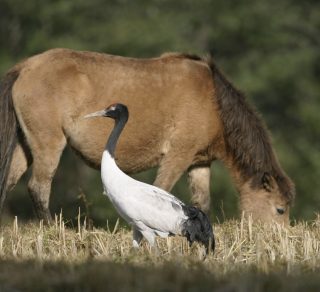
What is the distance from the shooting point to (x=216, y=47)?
32.9m

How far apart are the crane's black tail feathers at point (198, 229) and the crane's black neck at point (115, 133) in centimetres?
97

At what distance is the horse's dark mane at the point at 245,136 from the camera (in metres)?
12.0

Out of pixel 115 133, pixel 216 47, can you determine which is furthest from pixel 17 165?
pixel 216 47

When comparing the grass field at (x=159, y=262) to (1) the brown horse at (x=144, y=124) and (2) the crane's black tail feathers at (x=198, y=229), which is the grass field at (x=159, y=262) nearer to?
(2) the crane's black tail feathers at (x=198, y=229)

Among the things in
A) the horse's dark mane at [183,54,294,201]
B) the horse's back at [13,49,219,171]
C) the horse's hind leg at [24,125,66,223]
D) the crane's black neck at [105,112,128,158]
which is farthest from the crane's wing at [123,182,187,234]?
the horse's dark mane at [183,54,294,201]

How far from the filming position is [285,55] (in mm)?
30719

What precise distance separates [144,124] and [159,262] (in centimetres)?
441

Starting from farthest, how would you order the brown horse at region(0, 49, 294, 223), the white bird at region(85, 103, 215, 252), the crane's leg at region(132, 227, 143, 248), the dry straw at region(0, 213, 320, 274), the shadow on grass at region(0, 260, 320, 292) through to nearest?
the brown horse at region(0, 49, 294, 223) → the crane's leg at region(132, 227, 143, 248) → the white bird at region(85, 103, 215, 252) → the dry straw at region(0, 213, 320, 274) → the shadow on grass at region(0, 260, 320, 292)

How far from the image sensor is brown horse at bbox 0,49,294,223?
11273mm

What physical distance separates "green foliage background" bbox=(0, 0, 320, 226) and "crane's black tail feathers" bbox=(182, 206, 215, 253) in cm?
1577

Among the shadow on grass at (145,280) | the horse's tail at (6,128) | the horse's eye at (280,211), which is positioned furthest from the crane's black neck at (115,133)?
the horse's eye at (280,211)

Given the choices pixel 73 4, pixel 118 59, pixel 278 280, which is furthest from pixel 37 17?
pixel 278 280

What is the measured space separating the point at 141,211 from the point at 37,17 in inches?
842

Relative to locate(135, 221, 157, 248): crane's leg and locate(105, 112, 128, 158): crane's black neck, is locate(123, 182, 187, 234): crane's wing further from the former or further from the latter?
locate(105, 112, 128, 158): crane's black neck
